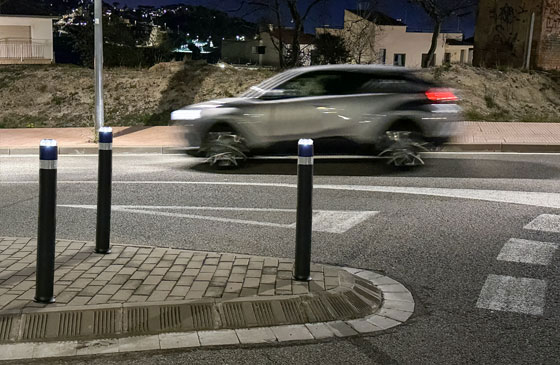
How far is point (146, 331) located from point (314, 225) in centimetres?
353

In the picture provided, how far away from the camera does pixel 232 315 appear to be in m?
4.82

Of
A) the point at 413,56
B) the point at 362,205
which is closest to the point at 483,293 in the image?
the point at 362,205

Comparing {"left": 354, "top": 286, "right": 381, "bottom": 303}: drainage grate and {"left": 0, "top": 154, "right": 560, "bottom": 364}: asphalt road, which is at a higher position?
{"left": 354, "top": 286, "right": 381, "bottom": 303}: drainage grate

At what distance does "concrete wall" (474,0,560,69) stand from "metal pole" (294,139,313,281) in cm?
2086

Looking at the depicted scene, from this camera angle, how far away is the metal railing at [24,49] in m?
44.5

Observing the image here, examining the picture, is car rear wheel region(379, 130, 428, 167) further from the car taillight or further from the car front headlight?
the car front headlight

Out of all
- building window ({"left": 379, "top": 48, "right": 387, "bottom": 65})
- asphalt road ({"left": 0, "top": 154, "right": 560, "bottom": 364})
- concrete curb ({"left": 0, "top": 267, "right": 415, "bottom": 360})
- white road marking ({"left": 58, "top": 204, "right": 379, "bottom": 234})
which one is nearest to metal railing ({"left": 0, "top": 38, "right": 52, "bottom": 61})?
building window ({"left": 379, "top": 48, "right": 387, "bottom": 65})

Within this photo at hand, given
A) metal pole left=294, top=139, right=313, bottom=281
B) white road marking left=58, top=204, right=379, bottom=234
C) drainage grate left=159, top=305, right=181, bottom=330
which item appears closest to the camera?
drainage grate left=159, top=305, right=181, bottom=330

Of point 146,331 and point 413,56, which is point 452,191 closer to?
point 146,331

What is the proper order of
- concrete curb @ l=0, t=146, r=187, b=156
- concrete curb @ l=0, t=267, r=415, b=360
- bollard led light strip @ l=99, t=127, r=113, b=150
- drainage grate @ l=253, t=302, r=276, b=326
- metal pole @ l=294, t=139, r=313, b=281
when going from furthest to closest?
concrete curb @ l=0, t=146, r=187, b=156, bollard led light strip @ l=99, t=127, r=113, b=150, metal pole @ l=294, t=139, r=313, b=281, drainage grate @ l=253, t=302, r=276, b=326, concrete curb @ l=0, t=267, r=415, b=360

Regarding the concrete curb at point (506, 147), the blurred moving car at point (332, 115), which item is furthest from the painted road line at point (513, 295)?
the concrete curb at point (506, 147)

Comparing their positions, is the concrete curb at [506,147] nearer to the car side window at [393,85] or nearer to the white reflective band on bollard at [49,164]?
the car side window at [393,85]

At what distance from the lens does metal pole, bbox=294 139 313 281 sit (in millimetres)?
5234

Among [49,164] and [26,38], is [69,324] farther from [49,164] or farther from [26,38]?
[26,38]
